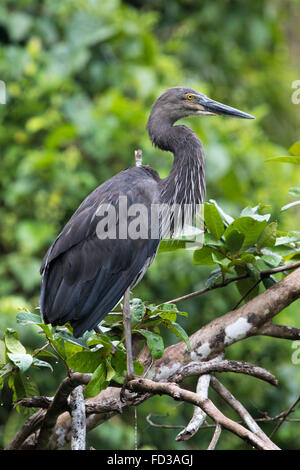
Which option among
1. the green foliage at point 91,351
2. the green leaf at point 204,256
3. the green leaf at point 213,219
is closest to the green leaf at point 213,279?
the green leaf at point 204,256

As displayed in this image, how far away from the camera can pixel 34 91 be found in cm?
414

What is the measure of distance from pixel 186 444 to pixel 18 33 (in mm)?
2963

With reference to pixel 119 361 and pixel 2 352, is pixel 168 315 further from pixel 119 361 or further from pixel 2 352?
pixel 2 352

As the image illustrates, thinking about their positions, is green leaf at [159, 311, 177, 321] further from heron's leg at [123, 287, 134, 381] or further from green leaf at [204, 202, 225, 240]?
green leaf at [204, 202, 225, 240]

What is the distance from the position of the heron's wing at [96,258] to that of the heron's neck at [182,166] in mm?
202

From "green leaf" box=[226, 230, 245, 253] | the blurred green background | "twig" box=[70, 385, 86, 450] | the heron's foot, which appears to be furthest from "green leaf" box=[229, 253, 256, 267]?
the blurred green background

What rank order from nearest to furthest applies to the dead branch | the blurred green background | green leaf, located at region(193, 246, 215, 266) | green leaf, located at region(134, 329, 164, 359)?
green leaf, located at region(134, 329, 164, 359) → the dead branch → green leaf, located at region(193, 246, 215, 266) → the blurred green background

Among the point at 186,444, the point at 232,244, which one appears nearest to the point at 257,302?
the point at 232,244

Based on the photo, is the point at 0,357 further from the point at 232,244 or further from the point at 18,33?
the point at 18,33

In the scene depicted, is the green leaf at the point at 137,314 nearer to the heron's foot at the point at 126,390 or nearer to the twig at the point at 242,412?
the heron's foot at the point at 126,390

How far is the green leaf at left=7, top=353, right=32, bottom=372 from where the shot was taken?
1.82 metres

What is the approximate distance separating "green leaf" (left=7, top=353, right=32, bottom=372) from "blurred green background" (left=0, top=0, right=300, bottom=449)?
171cm

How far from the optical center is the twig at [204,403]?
4.78 ft

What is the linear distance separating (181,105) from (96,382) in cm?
132
